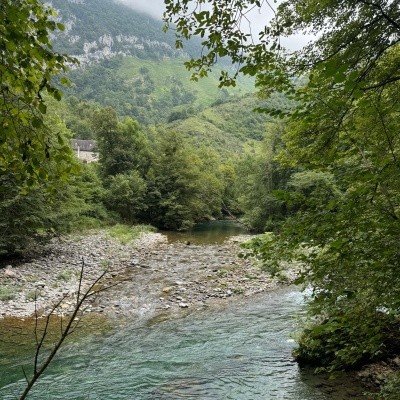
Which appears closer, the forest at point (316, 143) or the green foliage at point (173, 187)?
the forest at point (316, 143)

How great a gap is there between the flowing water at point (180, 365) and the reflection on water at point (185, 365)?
0.07ft

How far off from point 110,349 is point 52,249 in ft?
39.2

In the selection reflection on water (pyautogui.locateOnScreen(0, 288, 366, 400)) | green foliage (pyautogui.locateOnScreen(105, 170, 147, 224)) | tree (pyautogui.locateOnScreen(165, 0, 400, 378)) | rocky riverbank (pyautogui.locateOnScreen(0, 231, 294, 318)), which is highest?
green foliage (pyautogui.locateOnScreen(105, 170, 147, 224))

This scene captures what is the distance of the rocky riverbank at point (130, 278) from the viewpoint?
11.7 m

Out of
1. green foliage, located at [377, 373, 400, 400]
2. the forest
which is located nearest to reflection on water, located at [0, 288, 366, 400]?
the forest

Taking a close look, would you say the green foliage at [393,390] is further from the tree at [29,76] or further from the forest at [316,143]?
the tree at [29,76]

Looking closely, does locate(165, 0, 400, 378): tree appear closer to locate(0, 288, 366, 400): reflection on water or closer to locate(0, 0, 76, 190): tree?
locate(0, 0, 76, 190): tree

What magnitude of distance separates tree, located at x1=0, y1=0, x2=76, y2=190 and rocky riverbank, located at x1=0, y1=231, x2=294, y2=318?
18.2ft

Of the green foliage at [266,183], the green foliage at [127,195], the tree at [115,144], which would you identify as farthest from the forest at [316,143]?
the tree at [115,144]

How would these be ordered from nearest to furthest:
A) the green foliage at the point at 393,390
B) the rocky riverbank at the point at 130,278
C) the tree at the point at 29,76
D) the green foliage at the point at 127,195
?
the tree at the point at 29,76 → the green foliage at the point at 393,390 → the rocky riverbank at the point at 130,278 → the green foliage at the point at 127,195

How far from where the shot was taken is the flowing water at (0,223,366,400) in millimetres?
6703

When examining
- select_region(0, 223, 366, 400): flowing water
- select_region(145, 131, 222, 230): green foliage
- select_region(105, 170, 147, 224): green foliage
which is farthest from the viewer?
select_region(145, 131, 222, 230): green foliage

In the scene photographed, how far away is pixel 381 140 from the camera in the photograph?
471cm

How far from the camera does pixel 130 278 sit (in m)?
15.4
